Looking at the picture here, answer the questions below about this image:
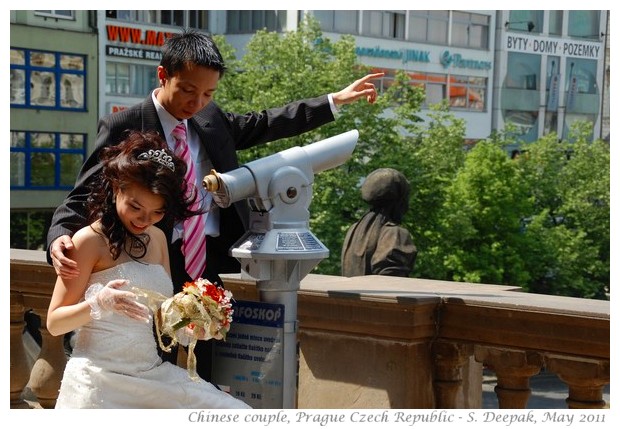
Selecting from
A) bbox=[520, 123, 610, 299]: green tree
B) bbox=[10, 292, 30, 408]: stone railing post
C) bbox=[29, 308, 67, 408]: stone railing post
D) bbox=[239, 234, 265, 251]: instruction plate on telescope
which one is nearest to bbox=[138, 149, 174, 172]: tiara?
bbox=[239, 234, 265, 251]: instruction plate on telescope

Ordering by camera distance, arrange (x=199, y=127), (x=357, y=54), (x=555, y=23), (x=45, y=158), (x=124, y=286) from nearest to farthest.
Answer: (x=124, y=286) → (x=199, y=127) → (x=45, y=158) → (x=357, y=54) → (x=555, y=23)

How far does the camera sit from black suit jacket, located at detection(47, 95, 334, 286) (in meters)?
3.87

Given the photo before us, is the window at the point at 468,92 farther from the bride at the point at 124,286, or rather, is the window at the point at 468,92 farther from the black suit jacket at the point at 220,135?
the bride at the point at 124,286

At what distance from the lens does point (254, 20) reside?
46812 mm

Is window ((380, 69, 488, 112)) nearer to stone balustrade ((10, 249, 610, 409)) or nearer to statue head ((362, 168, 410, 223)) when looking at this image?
statue head ((362, 168, 410, 223))

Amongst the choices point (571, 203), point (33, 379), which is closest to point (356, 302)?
point (33, 379)

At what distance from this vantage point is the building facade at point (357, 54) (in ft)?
134

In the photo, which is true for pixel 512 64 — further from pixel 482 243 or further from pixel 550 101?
pixel 482 243

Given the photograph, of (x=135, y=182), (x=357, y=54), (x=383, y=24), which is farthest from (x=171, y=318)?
(x=383, y=24)

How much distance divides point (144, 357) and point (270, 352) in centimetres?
48

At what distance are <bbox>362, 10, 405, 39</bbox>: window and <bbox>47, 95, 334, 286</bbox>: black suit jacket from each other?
4325 centimetres

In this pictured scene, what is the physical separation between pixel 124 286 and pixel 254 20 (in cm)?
4394

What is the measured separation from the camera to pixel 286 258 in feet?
12.5

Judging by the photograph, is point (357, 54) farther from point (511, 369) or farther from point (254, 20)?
point (511, 369)
